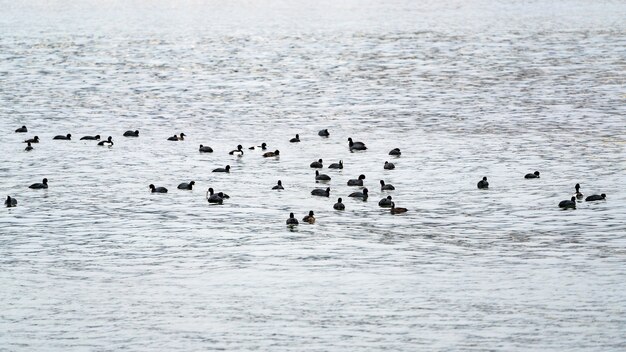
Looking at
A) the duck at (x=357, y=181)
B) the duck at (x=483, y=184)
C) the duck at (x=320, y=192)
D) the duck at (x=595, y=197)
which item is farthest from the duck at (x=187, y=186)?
the duck at (x=595, y=197)

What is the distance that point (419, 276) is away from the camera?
1585 inches

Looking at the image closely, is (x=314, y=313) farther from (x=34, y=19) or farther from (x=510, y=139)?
(x=34, y=19)

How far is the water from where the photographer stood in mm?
36094

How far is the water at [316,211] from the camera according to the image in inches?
1421

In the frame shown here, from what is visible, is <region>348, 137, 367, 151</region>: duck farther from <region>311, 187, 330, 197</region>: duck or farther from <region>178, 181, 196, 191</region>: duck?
<region>178, 181, 196, 191</region>: duck

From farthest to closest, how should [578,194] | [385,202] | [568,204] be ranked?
[578,194] < [385,202] < [568,204]

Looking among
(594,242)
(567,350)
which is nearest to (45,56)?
(594,242)

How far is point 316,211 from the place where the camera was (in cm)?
4912

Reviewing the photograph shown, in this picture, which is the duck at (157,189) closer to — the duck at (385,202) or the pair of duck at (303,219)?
the pair of duck at (303,219)

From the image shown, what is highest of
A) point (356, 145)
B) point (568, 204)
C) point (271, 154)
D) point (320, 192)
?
point (356, 145)

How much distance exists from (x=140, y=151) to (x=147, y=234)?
1777cm

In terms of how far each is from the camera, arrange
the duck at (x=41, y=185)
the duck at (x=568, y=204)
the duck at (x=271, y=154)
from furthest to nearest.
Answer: the duck at (x=271, y=154), the duck at (x=41, y=185), the duck at (x=568, y=204)

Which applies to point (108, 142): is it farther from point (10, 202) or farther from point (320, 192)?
point (320, 192)

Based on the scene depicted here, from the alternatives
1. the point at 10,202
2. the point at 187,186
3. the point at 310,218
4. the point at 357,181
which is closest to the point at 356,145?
the point at 357,181
